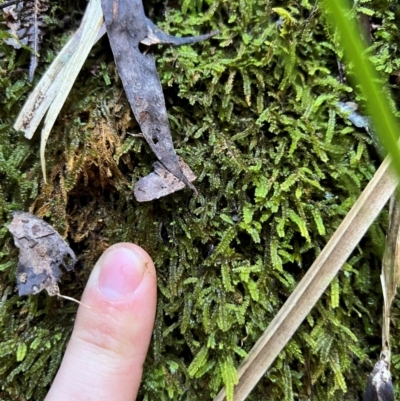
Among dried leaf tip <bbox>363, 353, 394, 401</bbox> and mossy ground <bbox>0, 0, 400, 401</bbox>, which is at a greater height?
mossy ground <bbox>0, 0, 400, 401</bbox>

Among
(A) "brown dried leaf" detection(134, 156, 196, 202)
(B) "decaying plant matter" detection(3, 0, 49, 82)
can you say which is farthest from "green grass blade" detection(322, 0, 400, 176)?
(B) "decaying plant matter" detection(3, 0, 49, 82)

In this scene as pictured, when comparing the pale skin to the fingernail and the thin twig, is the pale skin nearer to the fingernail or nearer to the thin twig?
the fingernail

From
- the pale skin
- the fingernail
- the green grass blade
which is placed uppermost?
the green grass blade

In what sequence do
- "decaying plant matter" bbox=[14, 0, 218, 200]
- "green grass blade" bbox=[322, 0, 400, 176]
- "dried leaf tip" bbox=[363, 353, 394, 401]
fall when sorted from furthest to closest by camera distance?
"decaying plant matter" bbox=[14, 0, 218, 200]
"dried leaf tip" bbox=[363, 353, 394, 401]
"green grass blade" bbox=[322, 0, 400, 176]

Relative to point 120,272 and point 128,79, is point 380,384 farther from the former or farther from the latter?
point 128,79

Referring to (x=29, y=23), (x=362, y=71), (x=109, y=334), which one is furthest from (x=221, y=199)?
(x=362, y=71)

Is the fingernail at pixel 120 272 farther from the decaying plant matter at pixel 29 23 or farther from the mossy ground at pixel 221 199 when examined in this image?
the decaying plant matter at pixel 29 23

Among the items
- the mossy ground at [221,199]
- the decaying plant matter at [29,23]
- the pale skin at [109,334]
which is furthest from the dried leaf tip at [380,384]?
the decaying plant matter at [29,23]

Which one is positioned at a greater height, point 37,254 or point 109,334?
point 37,254

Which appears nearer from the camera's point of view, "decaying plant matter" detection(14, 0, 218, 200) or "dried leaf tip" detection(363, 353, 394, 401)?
"dried leaf tip" detection(363, 353, 394, 401)
